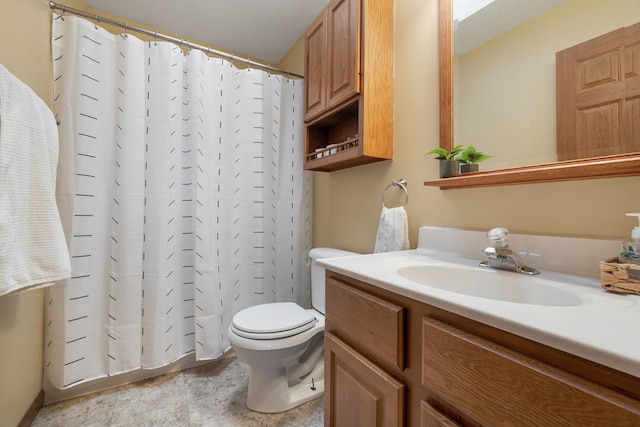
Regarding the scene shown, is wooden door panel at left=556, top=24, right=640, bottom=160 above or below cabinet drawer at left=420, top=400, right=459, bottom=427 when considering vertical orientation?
above

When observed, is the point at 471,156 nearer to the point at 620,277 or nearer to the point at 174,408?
the point at 620,277

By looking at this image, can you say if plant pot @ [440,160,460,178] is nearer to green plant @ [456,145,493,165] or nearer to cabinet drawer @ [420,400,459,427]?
green plant @ [456,145,493,165]

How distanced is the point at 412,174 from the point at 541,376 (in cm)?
96

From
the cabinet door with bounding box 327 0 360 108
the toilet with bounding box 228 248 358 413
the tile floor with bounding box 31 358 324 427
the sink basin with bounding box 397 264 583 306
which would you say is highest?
the cabinet door with bounding box 327 0 360 108

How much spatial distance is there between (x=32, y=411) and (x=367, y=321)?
165 centimetres

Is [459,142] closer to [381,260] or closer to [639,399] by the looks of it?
[381,260]

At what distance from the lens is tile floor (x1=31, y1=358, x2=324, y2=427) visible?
1239mm

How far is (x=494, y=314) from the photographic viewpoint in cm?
45

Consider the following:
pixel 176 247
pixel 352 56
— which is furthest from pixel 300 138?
pixel 176 247

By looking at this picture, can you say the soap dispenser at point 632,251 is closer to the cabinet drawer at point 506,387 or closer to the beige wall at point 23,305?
the cabinet drawer at point 506,387

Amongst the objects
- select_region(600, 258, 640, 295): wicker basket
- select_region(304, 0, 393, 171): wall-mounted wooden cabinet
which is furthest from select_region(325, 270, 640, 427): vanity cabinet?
select_region(304, 0, 393, 171): wall-mounted wooden cabinet

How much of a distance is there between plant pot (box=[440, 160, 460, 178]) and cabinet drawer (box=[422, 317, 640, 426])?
25.5 inches

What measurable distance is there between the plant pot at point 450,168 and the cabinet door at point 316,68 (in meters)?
0.77

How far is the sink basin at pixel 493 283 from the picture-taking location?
2.17 ft
